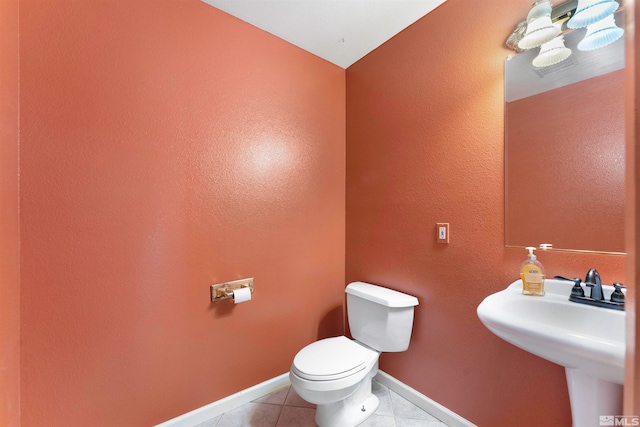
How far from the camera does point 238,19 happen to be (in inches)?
57.2

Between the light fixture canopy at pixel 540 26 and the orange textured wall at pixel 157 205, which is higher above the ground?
the light fixture canopy at pixel 540 26

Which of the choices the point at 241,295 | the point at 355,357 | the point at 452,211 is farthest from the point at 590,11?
the point at 241,295

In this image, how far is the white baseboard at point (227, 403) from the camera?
1293 millimetres

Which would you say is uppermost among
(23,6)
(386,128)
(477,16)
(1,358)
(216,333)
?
(477,16)

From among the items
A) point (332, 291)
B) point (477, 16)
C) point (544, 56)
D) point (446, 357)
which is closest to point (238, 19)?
point (477, 16)

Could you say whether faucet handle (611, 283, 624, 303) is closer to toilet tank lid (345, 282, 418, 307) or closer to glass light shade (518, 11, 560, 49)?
toilet tank lid (345, 282, 418, 307)

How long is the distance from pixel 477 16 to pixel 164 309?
2190 mm

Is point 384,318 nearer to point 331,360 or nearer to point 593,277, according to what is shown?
point 331,360

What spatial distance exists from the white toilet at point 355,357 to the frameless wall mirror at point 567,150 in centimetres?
71

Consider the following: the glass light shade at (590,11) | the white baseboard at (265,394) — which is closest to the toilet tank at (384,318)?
the white baseboard at (265,394)

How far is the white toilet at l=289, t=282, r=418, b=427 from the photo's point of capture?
3.80 feet

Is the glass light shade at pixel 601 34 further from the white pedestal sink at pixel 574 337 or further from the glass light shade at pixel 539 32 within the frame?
the white pedestal sink at pixel 574 337

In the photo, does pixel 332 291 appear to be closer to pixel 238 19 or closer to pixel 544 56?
pixel 544 56

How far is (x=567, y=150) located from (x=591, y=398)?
89 centimetres
